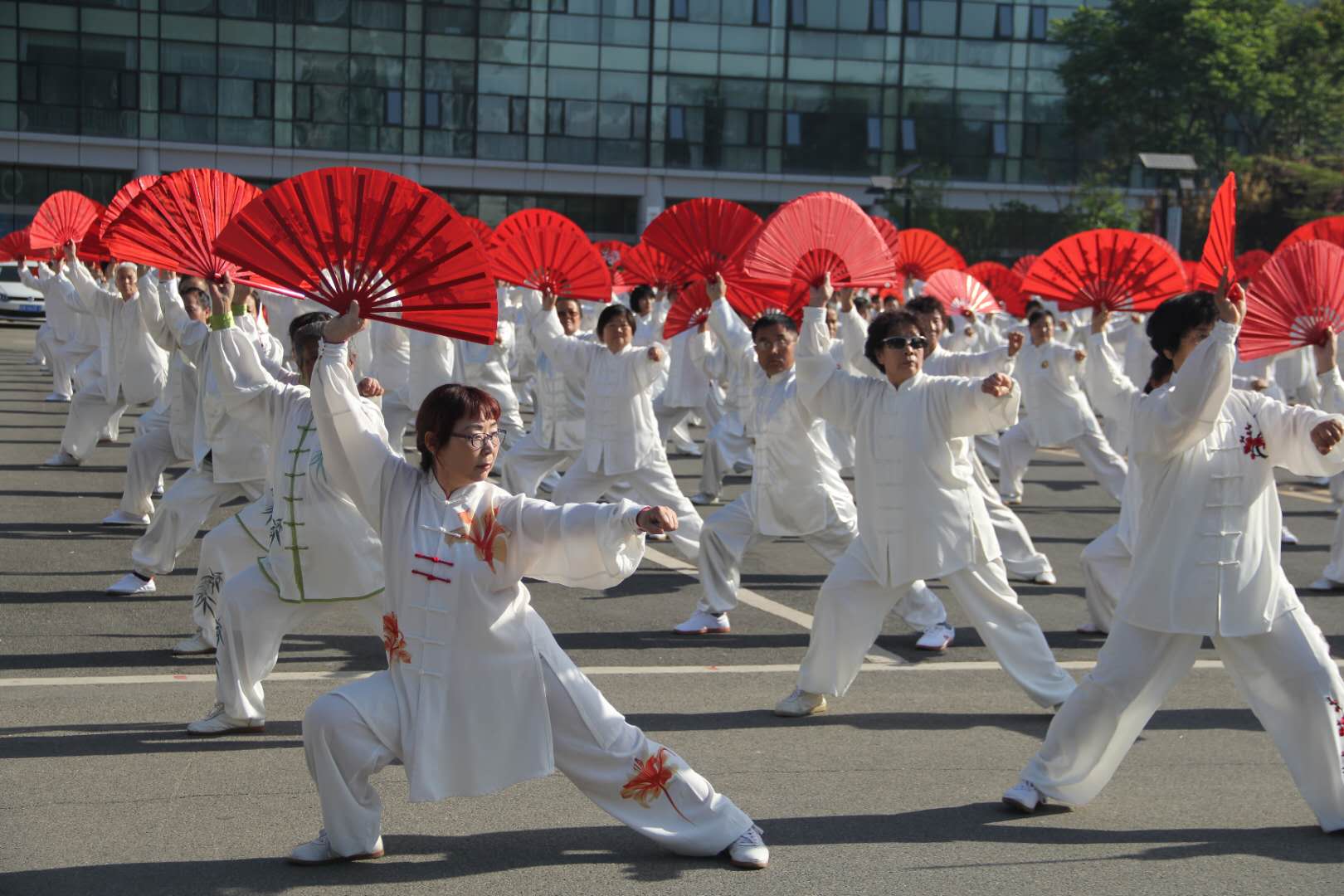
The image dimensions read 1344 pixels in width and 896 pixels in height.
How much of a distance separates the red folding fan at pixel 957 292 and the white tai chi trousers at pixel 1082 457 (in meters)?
1.24

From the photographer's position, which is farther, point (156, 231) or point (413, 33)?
point (413, 33)

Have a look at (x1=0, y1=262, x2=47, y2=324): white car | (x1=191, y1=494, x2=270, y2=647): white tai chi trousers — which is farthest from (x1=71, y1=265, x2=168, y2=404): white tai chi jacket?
(x1=0, y1=262, x2=47, y2=324): white car

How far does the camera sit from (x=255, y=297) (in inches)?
350

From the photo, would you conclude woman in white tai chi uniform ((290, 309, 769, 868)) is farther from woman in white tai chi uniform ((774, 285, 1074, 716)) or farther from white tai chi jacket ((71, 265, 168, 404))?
white tai chi jacket ((71, 265, 168, 404))

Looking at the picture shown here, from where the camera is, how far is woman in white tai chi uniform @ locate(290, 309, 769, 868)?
13.6ft

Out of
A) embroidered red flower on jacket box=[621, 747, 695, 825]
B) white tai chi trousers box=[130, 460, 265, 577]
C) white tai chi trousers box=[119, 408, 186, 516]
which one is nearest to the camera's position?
embroidered red flower on jacket box=[621, 747, 695, 825]

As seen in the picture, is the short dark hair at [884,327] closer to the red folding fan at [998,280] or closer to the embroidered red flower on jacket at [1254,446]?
the embroidered red flower on jacket at [1254,446]

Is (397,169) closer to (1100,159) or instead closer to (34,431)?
(1100,159)

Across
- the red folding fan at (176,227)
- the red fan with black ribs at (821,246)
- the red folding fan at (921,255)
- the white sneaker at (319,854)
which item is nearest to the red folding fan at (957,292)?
the red folding fan at (921,255)

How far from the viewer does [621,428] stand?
920 cm

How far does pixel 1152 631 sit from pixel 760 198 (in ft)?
133

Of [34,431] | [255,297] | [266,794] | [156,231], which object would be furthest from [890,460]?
[34,431]

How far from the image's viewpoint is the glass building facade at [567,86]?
4081 cm

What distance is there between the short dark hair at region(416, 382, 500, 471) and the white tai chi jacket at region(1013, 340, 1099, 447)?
28.4ft
